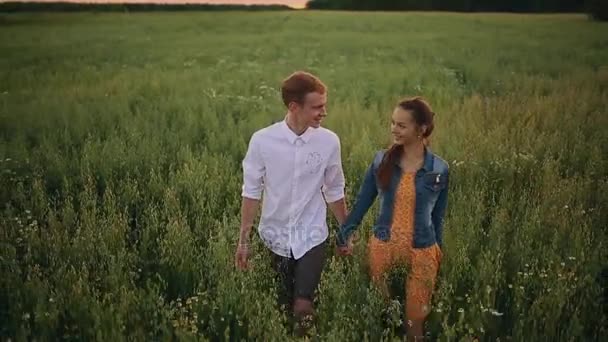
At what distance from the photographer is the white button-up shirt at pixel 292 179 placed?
298cm

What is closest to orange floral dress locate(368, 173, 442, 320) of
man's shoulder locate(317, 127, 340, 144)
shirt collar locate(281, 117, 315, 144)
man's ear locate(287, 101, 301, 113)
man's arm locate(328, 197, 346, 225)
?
man's arm locate(328, 197, 346, 225)

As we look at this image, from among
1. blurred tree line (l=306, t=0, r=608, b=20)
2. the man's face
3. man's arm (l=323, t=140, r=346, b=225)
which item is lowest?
man's arm (l=323, t=140, r=346, b=225)

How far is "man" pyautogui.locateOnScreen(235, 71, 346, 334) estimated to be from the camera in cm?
291

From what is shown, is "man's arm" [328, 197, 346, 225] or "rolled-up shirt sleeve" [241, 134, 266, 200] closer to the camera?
"rolled-up shirt sleeve" [241, 134, 266, 200]

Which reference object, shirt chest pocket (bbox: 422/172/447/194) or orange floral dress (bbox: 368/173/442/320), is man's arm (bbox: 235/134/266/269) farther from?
shirt chest pocket (bbox: 422/172/447/194)

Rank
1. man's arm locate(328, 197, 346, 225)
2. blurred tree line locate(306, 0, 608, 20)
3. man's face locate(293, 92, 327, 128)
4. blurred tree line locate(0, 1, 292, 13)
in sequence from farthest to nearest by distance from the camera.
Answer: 1. blurred tree line locate(306, 0, 608, 20)
2. blurred tree line locate(0, 1, 292, 13)
3. man's arm locate(328, 197, 346, 225)
4. man's face locate(293, 92, 327, 128)

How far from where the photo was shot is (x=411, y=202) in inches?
118

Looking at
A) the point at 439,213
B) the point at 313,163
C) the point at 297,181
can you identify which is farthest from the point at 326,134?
the point at 439,213

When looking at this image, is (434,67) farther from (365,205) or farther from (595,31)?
(365,205)

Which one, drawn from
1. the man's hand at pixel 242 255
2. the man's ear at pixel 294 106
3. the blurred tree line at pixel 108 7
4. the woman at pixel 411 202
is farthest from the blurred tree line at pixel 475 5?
the man's hand at pixel 242 255

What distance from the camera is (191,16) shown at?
22.5 m

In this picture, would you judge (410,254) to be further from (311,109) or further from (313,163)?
(311,109)

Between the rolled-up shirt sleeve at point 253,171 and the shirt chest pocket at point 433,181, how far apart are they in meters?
0.79

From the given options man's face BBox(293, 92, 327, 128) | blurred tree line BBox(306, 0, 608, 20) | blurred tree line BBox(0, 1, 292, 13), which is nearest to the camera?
man's face BBox(293, 92, 327, 128)
